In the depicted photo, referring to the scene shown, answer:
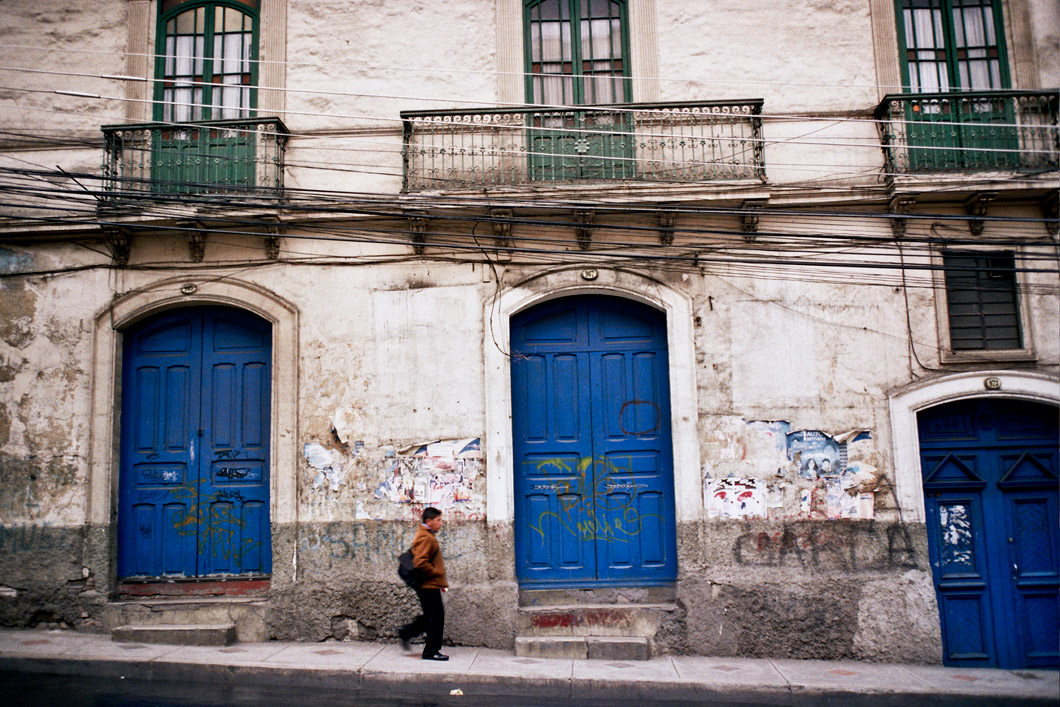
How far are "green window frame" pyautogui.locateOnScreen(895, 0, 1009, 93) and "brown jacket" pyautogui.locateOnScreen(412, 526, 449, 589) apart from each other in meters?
7.57

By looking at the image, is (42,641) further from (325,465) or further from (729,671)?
(729,671)

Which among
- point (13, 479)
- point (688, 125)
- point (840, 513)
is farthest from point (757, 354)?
point (13, 479)

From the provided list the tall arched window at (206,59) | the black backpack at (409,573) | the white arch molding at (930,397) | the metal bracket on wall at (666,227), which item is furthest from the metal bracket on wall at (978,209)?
the tall arched window at (206,59)

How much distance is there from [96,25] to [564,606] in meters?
8.92

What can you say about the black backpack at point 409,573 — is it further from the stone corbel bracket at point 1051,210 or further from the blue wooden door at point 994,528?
the stone corbel bracket at point 1051,210

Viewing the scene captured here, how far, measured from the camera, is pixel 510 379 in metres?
8.06

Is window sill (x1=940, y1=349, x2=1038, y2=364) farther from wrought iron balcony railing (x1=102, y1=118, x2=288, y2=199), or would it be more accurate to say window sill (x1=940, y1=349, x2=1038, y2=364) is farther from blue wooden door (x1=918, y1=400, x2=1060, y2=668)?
wrought iron balcony railing (x1=102, y1=118, x2=288, y2=199)

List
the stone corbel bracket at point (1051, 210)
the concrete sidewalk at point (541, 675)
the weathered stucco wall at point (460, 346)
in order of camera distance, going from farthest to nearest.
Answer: the stone corbel bracket at point (1051, 210) < the weathered stucco wall at point (460, 346) < the concrete sidewalk at point (541, 675)

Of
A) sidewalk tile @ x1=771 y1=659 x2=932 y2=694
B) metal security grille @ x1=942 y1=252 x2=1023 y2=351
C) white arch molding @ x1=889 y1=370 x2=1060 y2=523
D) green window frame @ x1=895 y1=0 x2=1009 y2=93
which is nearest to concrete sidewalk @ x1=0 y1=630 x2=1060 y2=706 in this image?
sidewalk tile @ x1=771 y1=659 x2=932 y2=694

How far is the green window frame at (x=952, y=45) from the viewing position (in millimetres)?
8516

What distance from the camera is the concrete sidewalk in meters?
6.48

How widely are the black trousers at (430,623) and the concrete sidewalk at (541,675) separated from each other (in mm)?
189

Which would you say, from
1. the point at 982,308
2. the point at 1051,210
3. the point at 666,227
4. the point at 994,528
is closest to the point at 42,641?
the point at 666,227

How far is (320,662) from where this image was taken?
6898 mm
